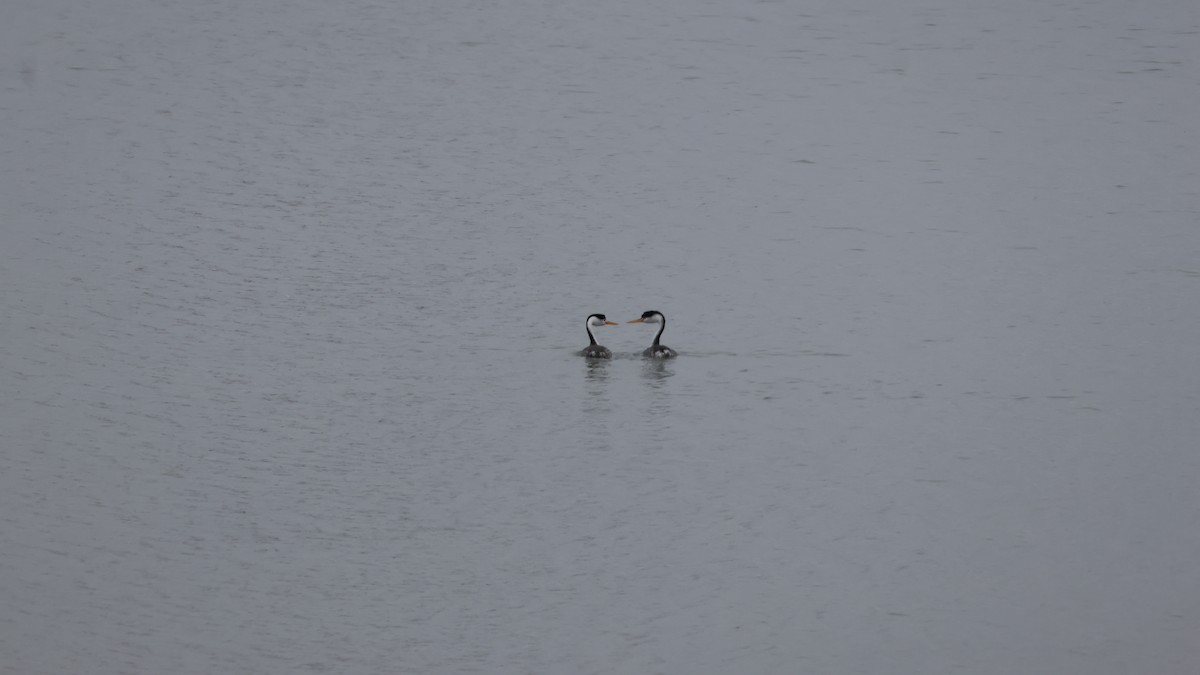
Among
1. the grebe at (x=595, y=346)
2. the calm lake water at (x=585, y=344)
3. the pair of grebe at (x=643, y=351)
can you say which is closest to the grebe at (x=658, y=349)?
the pair of grebe at (x=643, y=351)

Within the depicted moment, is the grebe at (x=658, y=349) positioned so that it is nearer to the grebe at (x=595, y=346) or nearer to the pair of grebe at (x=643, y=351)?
the pair of grebe at (x=643, y=351)

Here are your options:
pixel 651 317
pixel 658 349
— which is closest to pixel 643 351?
pixel 651 317

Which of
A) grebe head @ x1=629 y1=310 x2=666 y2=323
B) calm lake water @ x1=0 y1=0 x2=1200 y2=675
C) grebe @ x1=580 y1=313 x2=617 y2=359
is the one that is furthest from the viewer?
grebe head @ x1=629 y1=310 x2=666 y2=323

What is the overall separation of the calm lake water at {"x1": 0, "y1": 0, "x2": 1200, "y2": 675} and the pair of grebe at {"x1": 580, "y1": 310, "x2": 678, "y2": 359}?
5.3 inches

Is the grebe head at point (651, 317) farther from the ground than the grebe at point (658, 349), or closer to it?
farther from the ground

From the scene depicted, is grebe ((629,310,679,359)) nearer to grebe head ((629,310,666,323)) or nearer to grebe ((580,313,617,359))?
grebe head ((629,310,666,323))

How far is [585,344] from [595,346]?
265 millimetres

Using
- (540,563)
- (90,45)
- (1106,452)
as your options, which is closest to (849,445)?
(1106,452)

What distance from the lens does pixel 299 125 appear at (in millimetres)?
20609

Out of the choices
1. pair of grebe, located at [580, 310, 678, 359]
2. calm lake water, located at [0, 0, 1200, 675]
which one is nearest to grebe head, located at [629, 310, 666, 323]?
pair of grebe, located at [580, 310, 678, 359]

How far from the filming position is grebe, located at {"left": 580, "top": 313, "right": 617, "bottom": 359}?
43.5ft

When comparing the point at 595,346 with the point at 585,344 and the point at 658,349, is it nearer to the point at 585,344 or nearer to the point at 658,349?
the point at 585,344

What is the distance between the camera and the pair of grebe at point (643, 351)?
13.3m

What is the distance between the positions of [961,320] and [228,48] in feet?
43.2
